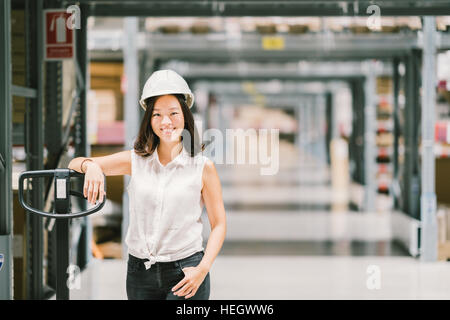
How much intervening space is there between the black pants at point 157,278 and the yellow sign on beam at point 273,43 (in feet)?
18.0

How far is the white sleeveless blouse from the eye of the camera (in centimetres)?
Result: 224

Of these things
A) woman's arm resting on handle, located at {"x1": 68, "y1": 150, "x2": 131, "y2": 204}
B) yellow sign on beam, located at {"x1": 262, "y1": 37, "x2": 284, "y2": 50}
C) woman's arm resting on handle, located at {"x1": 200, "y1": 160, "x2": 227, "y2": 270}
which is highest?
yellow sign on beam, located at {"x1": 262, "y1": 37, "x2": 284, "y2": 50}

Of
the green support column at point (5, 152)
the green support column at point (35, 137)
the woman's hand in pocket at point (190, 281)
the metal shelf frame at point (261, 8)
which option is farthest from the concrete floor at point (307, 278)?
the woman's hand in pocket at point (190, 281)

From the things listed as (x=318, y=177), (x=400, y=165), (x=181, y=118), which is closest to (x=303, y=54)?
(x=400, y=165)

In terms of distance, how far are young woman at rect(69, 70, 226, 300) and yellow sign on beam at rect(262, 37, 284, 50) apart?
535cm

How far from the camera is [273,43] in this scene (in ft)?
24.6

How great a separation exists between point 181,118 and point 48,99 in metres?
3.50

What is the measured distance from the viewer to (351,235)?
8.64 metres

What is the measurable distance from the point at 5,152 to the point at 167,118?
1.76 meters

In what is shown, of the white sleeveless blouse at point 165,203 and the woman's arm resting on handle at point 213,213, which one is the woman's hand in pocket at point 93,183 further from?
the woman's arm resting on handle at point 213,213

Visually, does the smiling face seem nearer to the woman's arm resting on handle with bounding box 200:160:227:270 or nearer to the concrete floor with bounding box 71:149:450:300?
the woman's arm resting on handle with bounding box 200:160:227:270

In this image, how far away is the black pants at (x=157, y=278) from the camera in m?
2.29

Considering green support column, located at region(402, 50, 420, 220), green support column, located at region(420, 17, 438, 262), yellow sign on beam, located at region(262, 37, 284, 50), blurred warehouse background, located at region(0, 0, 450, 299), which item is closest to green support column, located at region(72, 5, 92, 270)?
blurred warehouse background, located at region(0, 0, 450, 299)
